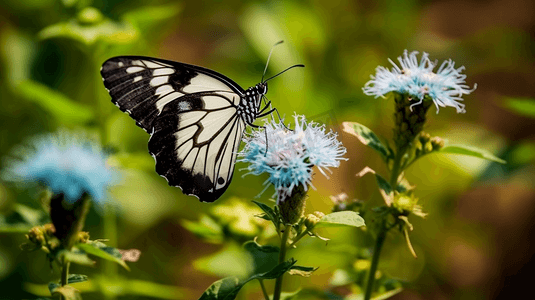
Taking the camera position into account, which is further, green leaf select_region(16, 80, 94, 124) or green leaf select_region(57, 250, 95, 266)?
green leaf select_region(16, 80, 94, 124)

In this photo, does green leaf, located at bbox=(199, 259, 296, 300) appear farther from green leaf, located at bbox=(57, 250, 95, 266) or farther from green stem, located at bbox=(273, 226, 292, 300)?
green leaf, located at bbox=(57, 250, 95, 266)

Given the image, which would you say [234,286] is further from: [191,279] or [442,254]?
[191,279]

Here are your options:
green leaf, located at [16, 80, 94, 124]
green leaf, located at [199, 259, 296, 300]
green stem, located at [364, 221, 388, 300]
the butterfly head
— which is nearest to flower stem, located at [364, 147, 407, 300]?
green stem, located at [364, 221, 388, 300]

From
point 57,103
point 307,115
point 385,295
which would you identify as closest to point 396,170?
point 385,295

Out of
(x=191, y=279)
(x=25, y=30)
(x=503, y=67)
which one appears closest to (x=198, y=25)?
(x=25, y=30)

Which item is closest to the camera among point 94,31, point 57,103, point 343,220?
point 343,220

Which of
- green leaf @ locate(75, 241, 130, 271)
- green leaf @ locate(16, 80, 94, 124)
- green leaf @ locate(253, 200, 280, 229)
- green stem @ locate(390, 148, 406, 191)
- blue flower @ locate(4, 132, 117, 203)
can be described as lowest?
green leaf @ locate(75, 241, 130, 271)

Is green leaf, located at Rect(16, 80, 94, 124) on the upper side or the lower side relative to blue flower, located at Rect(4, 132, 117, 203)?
upper

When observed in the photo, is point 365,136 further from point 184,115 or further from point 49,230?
point 49,230
